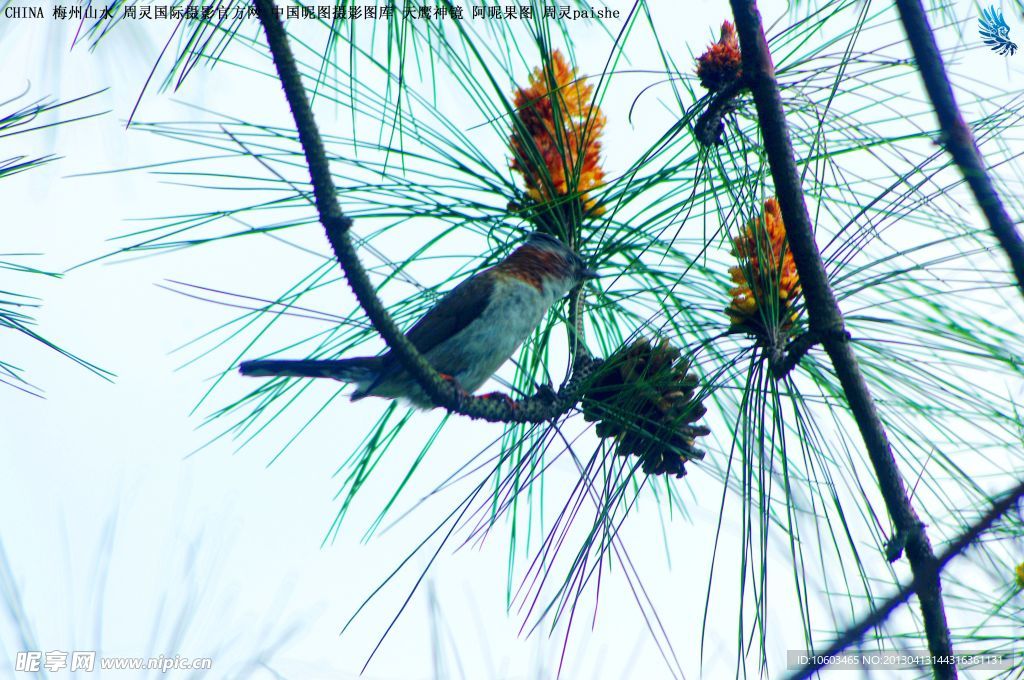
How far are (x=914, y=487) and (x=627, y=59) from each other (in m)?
1.09

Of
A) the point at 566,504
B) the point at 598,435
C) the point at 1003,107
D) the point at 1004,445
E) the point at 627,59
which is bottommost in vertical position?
the point at 566,504

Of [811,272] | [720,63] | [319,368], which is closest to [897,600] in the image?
[811,272]

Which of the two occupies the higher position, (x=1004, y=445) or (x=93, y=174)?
(x=1004, y=445)

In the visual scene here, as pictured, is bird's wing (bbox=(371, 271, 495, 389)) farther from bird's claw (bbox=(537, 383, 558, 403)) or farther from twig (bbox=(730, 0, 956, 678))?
twig (bbox=(730, 0, 956, 678))

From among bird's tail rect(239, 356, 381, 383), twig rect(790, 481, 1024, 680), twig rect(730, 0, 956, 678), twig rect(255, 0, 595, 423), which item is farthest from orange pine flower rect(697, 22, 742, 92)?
twig rect(790, 481, 1024, 680)

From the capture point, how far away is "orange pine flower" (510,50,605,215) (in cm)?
213

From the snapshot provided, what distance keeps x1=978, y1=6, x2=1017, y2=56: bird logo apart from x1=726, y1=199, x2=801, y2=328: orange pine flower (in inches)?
21.9

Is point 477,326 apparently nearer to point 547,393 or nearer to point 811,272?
point 547,393

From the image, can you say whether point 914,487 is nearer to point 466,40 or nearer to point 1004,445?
point 1004,445

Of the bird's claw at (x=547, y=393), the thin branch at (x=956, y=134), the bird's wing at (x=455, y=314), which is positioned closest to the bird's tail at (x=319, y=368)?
the bird's wing at (x=455, y=314)

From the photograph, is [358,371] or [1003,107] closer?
[1003,107]

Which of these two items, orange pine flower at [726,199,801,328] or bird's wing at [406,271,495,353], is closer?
orange pine flower at [726,199,801,328]

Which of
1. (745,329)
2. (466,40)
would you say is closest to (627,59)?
(466,40)

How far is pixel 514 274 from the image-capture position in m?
3.04
